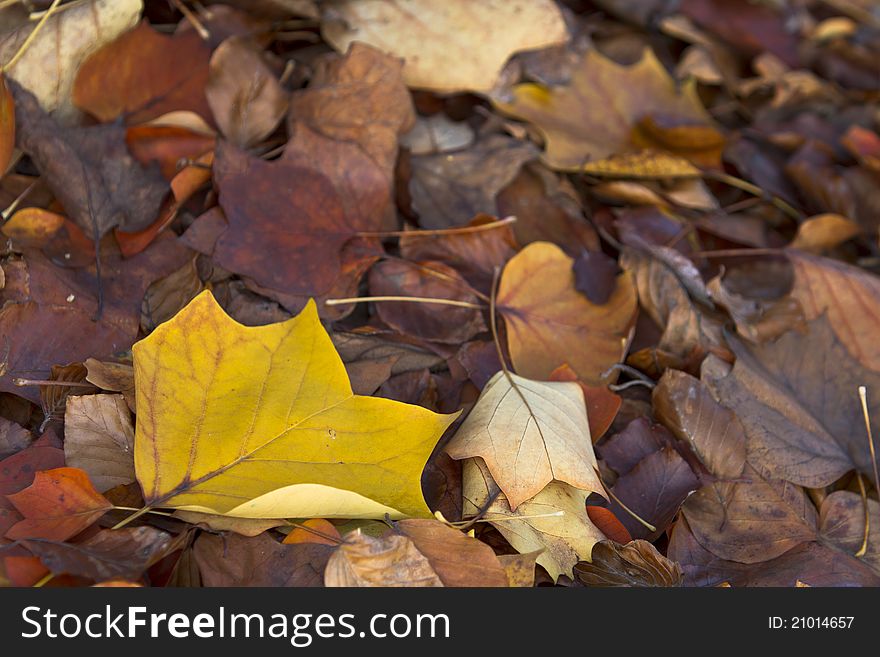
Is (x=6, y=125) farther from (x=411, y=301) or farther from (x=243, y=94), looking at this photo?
(x=411, y=301)

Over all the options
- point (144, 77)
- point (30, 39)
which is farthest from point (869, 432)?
point (30, 39)

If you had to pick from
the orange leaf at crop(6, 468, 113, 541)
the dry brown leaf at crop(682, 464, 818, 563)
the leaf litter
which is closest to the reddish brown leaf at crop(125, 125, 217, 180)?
the leaf litter

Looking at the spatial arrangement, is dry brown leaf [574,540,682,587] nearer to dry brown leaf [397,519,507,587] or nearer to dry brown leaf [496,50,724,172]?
dry brown leaf [397,519,507,587]

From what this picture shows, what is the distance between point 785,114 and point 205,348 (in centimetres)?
130

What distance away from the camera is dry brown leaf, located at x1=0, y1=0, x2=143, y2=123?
45.8 inches

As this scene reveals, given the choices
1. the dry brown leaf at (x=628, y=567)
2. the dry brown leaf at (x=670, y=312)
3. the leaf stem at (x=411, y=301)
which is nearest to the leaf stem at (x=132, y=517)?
the leaf stem at (x=411, y=301)

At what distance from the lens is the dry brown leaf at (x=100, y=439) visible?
3.07 feet

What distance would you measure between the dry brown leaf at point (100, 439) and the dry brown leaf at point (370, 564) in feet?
0.90

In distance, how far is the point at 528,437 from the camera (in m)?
0.98

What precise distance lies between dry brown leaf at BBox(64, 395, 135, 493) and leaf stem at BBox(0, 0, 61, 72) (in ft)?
1.68

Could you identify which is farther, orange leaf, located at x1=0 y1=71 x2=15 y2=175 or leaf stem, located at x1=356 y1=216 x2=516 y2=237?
leaf stem, located at x1=356 y1=216 x2=516 y2=237

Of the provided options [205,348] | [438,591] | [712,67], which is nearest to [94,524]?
[205,348]

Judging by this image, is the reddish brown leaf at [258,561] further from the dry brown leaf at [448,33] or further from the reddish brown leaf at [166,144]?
the dry brown leaf at [448,33]

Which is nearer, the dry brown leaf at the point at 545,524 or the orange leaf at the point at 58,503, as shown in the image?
the orange leaf at the point at 58,503
